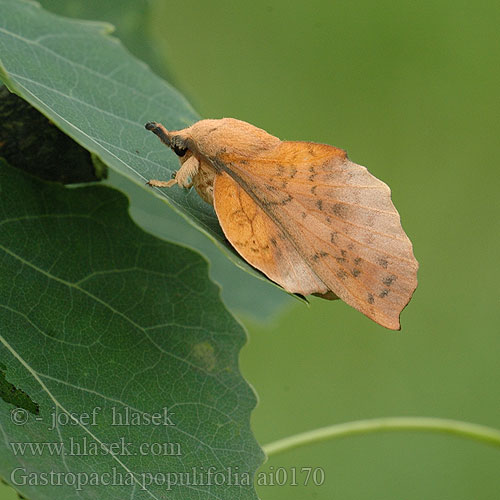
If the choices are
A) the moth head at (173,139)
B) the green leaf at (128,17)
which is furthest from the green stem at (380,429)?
the green leaf at (128,17)

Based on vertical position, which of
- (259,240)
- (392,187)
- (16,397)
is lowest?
(16,397)

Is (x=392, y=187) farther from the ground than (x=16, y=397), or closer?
farther from the ground

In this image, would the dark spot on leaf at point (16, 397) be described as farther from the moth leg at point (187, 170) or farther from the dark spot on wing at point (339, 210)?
the dark spot on wing at point (339, 210)

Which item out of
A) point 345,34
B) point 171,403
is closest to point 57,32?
point 171,403

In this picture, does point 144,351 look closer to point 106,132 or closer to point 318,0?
point 106,132

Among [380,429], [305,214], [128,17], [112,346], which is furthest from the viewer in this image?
[128,17]

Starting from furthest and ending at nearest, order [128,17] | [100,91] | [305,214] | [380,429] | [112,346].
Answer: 1. [128,17]
2. [380,429]
3. [100,91]
4. [305,214]
5. [112,346]

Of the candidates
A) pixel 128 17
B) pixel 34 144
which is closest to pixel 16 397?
pixel 34 144

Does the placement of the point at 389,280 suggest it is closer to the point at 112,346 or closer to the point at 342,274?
the point at 342,274
